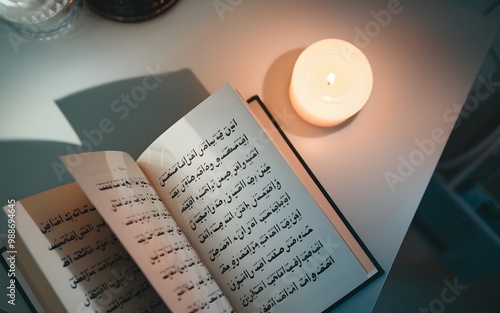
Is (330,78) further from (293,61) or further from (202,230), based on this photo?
(202,230)

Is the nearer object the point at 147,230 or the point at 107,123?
the point at 147,230

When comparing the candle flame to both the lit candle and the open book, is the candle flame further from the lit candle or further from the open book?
the open book

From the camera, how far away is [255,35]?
79 centimetres

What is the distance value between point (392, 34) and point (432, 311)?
488mm

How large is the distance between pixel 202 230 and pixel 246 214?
0.07 m

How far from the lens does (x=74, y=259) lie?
579 millimetres

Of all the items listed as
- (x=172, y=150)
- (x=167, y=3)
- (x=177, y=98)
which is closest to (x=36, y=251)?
(x=172, y=150)

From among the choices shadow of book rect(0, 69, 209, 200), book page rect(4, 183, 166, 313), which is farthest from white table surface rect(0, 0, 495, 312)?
book page rect(4, 183, 166, 313)

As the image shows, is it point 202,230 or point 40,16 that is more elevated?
point 40,16

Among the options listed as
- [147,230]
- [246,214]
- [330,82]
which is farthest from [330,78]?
[147,230]

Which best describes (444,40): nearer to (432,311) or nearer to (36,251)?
(432,311)

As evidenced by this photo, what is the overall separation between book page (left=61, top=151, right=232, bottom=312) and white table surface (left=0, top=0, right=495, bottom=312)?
0.63 feet

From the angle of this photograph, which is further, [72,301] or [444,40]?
[444,40]

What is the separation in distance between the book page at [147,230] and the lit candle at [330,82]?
29 cm
